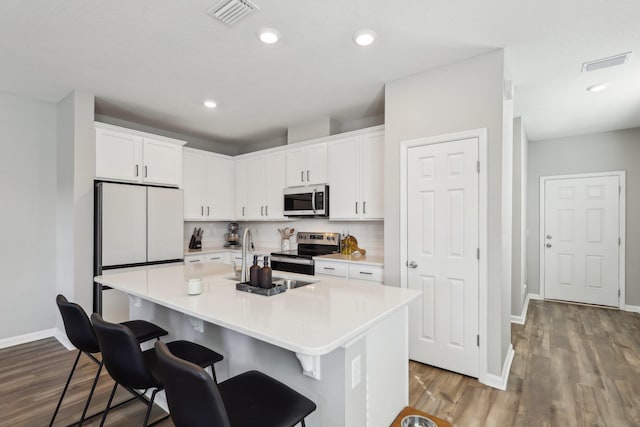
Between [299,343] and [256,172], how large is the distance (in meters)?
4.04

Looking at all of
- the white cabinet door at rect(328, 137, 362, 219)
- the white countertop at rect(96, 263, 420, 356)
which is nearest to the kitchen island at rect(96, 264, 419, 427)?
the white countertop at rect(96, 263, 420, 356)

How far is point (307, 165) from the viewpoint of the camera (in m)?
4.25

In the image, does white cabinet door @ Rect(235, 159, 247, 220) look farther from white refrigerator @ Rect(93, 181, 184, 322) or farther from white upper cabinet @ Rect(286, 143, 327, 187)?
white refrigerator @ Rect(93, 181, 184, 322)

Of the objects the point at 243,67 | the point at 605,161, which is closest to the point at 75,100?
the point at 243,67

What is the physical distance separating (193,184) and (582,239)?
598 cm

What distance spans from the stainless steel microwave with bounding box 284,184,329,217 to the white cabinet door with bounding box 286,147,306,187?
10 centimetres

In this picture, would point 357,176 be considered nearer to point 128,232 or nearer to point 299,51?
point 299,51

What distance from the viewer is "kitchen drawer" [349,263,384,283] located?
10.6 feet

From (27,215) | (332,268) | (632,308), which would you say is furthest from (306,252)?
(632,308)

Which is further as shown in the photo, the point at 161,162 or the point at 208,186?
the point at 208,186

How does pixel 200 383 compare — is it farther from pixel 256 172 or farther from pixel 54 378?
pixel 256 172

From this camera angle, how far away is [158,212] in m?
3.79

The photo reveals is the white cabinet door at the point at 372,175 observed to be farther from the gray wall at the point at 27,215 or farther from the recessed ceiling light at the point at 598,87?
the gray wall at the point at 27,215

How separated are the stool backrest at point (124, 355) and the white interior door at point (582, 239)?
589 centimetres
